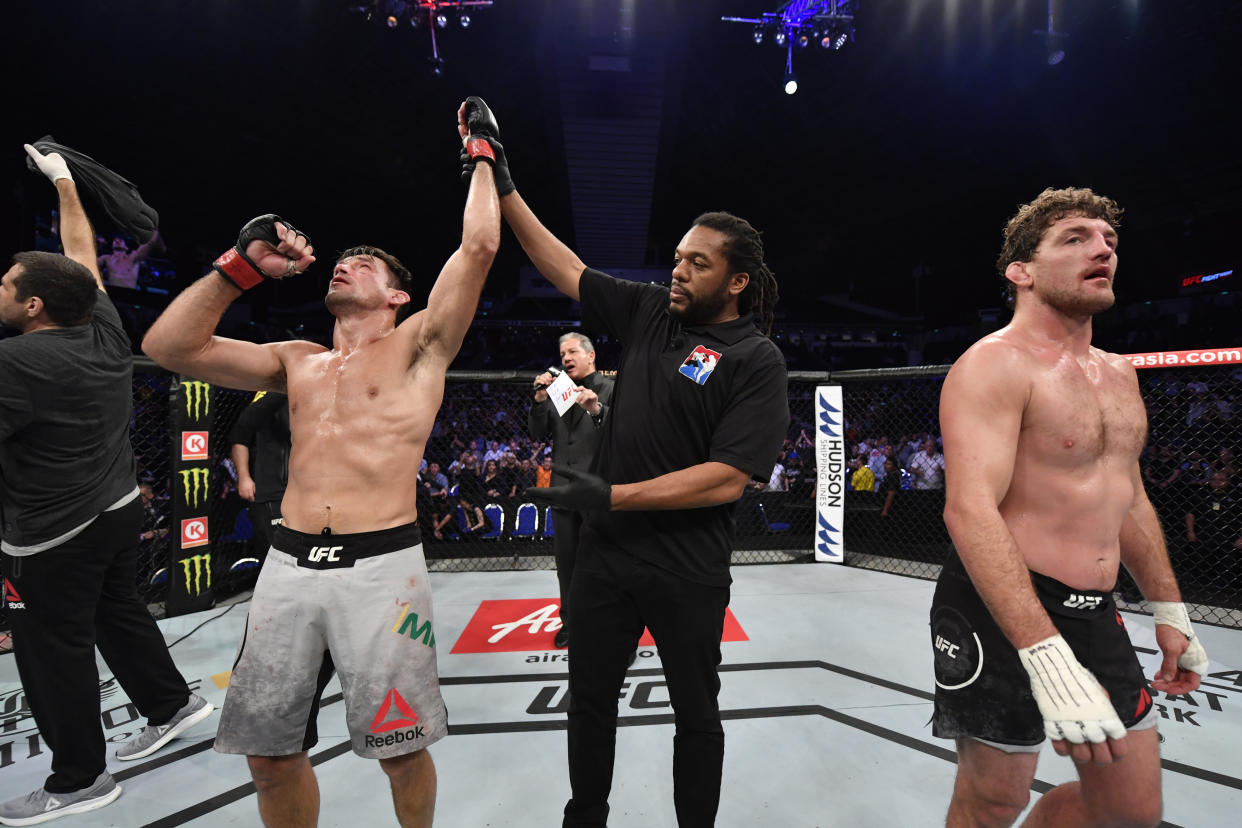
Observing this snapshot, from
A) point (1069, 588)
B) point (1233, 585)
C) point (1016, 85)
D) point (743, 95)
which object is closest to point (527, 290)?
point (743, 95)

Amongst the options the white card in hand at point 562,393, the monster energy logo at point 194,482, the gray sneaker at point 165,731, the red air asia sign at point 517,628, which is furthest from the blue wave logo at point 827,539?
the monster energy logo at point 194,482

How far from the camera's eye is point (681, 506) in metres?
1.44

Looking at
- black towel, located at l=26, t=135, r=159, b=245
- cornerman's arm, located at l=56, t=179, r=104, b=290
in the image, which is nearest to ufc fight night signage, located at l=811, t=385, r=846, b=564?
black towel, located at l=26, t=135, r=159, b=245

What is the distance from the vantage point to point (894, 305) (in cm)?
2056

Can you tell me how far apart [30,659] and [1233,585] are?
7058 mm

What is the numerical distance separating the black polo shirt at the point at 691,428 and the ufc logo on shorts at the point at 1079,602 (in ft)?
2.28

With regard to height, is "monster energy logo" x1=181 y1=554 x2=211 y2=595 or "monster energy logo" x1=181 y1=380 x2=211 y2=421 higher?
"monster energy logo" x1=181 y1=380 x2=211 y2=421

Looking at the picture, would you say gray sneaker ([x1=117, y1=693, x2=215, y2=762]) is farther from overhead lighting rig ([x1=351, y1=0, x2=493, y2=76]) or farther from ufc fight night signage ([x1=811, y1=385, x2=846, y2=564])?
overhead lighting rig ([x1=351, y1=0, x2=493, y2=76])

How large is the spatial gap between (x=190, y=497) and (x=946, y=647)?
433 centimetres

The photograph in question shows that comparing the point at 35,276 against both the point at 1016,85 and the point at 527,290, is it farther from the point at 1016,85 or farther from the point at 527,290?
the point at 527,290

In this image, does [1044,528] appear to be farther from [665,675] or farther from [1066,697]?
[665,675]

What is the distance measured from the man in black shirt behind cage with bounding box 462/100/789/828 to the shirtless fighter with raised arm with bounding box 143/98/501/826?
1.46ft

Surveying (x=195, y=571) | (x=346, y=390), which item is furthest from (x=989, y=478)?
(x=195, y=571)

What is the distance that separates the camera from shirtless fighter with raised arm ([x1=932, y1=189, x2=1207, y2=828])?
1.24 meters
